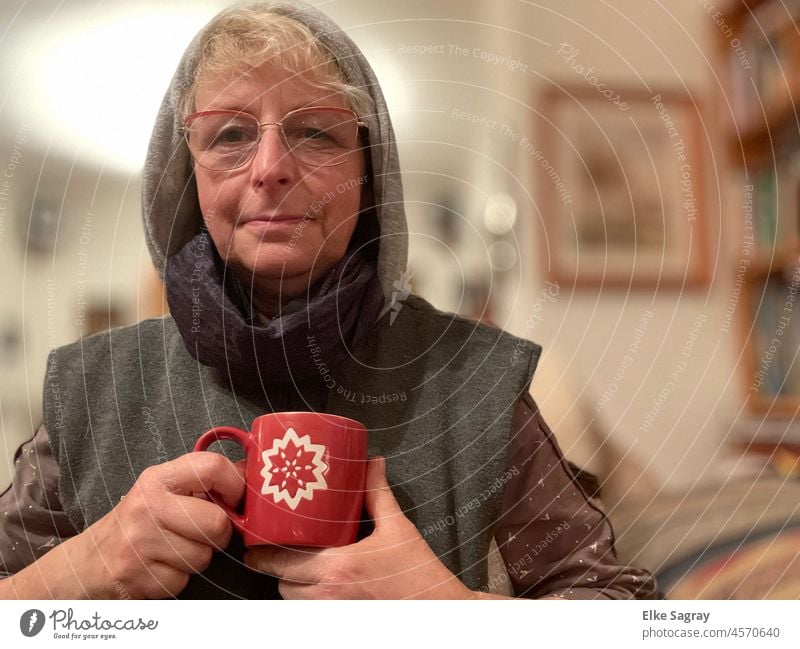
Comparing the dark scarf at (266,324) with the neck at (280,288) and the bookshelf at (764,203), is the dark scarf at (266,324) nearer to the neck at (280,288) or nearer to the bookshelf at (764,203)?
the neck at (280,288)

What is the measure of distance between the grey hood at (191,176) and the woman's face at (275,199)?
0.01 meters

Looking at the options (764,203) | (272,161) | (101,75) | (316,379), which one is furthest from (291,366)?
(764,203)

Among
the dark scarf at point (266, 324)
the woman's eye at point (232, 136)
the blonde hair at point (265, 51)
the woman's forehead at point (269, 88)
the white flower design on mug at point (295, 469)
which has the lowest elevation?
the white flower design on mug at point (295, 469)

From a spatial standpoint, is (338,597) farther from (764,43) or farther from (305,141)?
(764,43)

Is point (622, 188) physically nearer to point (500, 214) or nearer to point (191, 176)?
point (500, 214)

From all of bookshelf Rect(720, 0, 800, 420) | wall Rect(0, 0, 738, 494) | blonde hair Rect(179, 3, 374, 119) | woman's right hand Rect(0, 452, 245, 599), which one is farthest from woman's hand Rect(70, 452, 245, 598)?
bookshelf Rect(720, 0, 800, 420)

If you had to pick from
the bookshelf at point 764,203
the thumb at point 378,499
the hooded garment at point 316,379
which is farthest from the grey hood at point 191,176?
the bookshelf at point 764,203

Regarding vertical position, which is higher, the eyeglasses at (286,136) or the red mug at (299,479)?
the eyeglasses at (286,136)

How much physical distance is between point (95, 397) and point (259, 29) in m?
0.24

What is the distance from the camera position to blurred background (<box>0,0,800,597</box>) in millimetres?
440

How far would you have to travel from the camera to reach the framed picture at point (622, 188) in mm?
450

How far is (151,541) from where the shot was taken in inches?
15.0

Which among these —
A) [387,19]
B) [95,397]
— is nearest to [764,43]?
[387,19]

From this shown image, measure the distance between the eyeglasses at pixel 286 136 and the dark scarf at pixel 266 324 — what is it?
0.05 meters
